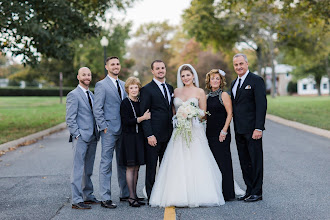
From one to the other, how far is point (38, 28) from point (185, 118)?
9.74 m

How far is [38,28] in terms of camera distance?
14.1m

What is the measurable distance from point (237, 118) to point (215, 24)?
3381cm

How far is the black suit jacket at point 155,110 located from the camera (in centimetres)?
590

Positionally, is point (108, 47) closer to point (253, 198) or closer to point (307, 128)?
point (307, 128)

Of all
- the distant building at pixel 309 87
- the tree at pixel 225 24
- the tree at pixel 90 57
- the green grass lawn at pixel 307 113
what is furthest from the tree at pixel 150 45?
the green grass lawn at pixel 307 113

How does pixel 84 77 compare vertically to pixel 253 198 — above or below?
above

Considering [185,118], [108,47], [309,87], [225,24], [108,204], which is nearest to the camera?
[108,204]

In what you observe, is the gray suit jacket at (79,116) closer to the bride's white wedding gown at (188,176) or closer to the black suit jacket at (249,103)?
the bride's white wedding gown at (188,176)

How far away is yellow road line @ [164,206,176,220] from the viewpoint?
5.28 metres

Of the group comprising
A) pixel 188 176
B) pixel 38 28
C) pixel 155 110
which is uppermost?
pixel 38 28

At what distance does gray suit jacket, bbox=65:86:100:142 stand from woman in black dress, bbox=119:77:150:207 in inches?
18.6

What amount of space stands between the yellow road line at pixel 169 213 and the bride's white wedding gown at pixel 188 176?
0.19 ft

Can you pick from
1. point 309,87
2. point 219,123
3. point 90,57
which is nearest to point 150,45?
point 309,87

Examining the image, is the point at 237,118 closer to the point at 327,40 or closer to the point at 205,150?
the point at 205,150
